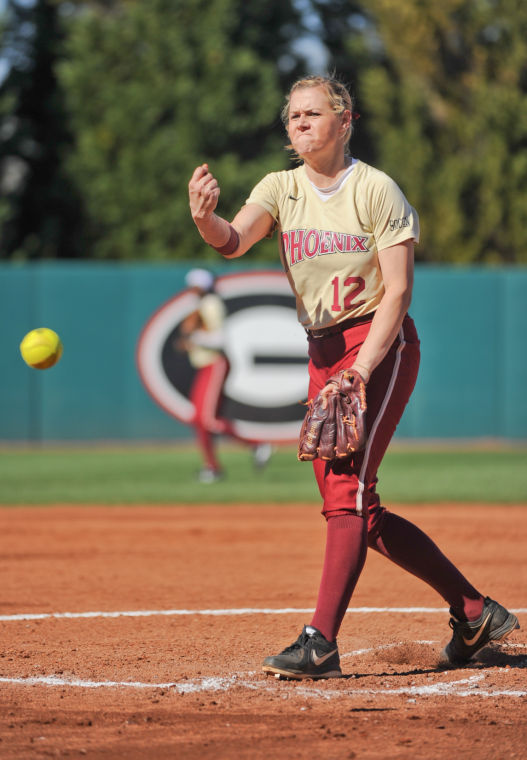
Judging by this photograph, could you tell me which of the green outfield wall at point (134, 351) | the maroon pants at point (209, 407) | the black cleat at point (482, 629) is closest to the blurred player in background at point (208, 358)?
the maroon pants at point (209, 407)

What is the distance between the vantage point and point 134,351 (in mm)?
14328

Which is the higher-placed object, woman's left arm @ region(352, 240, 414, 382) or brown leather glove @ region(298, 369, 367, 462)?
woman's left arm @ region(352, 240, 414, 382)

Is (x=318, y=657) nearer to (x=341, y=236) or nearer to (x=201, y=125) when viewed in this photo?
(x=341, y=236)

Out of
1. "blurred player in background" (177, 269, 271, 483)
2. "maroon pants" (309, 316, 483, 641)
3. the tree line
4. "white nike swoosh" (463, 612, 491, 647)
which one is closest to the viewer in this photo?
"maroon pants" (309, 316, 483, 641)

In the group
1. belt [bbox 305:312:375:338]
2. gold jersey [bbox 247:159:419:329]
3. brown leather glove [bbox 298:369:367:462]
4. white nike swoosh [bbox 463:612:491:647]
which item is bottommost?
white nike swoosh [bbox 463:612:491:647]

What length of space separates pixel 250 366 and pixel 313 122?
34.5 feet

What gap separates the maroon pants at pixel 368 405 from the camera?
3.67 meters

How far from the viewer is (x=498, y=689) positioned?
3.62 meters

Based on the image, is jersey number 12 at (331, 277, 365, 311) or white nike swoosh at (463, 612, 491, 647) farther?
white nike swoosh at (463, 612, 491, 647)

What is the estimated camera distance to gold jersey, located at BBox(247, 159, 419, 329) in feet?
12.0

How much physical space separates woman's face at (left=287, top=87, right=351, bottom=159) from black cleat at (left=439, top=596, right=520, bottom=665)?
1.76m

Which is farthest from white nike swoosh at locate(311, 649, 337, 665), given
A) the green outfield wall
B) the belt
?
the green outfield wall

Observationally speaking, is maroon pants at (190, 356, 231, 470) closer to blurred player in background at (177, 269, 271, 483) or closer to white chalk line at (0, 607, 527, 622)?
blurred player in background at (177, 269, 271, 483)

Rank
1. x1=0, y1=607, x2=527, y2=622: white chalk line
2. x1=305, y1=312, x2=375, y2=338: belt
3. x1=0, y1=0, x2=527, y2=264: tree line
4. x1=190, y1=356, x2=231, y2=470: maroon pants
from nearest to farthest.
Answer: x1=305, y1=312, x2=375, y2=338: belt → x1=0, y1=607, x2=527, y2=622: white chalk line → x1=190, y1=356, x2=231, y2=470: maroon pants → x1=0, y1=0, x2=527, y2=264: tree line
